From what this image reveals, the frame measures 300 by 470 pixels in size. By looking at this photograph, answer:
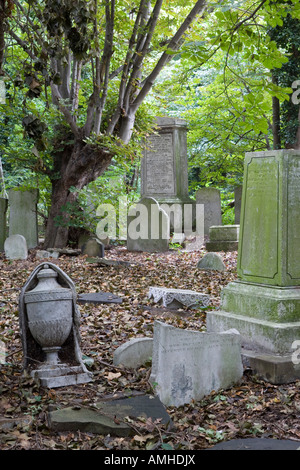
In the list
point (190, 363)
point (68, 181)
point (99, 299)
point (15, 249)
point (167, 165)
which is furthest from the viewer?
point (167, 165)

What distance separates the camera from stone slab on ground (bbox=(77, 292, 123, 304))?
762cm

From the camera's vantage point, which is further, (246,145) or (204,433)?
(246,145)

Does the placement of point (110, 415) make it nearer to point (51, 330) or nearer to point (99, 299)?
point (51, 330)

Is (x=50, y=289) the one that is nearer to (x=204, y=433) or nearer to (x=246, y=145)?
(x=204, y=433)

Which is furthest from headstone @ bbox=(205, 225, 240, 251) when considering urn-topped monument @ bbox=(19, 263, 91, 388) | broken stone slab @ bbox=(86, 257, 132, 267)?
urn-topped monument @ bbox=(19, 263, 91, 388)

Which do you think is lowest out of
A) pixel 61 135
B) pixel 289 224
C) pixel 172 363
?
pixel 172 363

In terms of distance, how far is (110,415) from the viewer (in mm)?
3801

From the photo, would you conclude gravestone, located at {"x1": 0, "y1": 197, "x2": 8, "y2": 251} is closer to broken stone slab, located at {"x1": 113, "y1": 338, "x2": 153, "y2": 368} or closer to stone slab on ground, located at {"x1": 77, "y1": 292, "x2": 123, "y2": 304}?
stone slab on ground, located at {"x1": 77, "y1": 292, "x2": 123, "y2": 304}

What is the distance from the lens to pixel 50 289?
14.9 ft

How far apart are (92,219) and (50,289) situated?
8.84 metres

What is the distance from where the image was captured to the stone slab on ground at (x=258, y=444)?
11.3ft

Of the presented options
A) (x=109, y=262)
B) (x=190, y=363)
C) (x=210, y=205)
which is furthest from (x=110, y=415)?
(x=210, y=205)

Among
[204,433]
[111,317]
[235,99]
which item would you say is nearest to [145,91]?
[235,99]

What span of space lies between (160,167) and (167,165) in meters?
0.24
